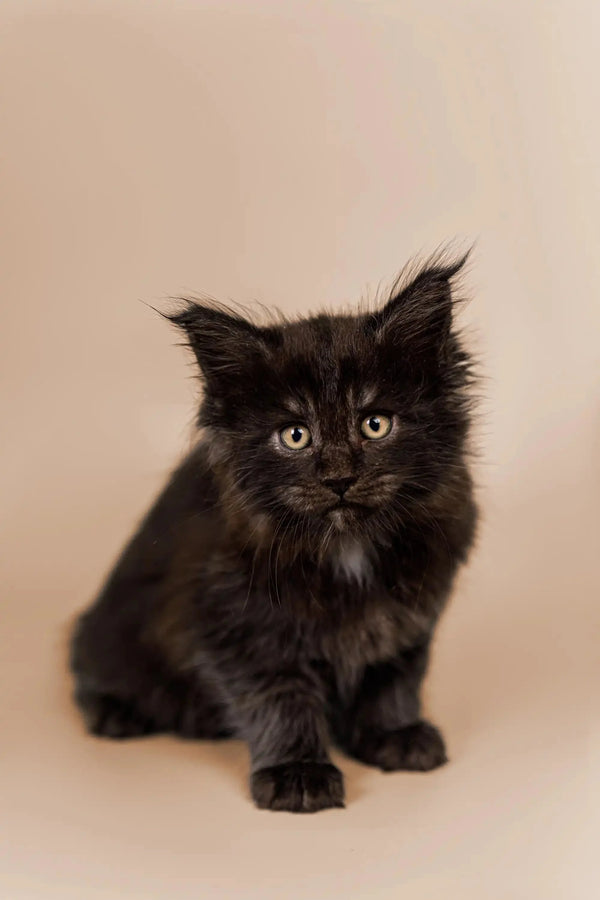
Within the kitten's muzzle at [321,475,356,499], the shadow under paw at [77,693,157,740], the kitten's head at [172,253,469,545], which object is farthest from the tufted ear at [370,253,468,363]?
the shadow under paw at [77,693,157,740]

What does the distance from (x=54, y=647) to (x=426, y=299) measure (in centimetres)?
147

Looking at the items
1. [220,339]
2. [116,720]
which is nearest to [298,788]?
[116,720]

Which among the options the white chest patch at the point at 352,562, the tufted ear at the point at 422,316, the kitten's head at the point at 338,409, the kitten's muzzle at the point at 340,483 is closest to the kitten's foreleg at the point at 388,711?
the white chest patch at the point at 352,562

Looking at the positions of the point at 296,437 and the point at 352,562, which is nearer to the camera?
the point at 296,437

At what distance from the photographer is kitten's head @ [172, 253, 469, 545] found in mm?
2303

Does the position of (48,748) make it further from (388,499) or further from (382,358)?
(382,358)

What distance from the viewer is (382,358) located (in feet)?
7.70

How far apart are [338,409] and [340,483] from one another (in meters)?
0.15

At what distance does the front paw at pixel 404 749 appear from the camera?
2.57 meters

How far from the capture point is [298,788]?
2393 mm

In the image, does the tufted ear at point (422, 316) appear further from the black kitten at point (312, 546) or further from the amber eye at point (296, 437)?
the amber eye at point (296, 437)

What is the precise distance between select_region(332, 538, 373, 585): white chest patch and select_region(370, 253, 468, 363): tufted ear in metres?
0.41

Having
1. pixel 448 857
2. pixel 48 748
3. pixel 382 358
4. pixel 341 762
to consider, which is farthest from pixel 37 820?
pixel 382 358

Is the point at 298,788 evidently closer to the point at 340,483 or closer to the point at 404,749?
the point at 404,749
